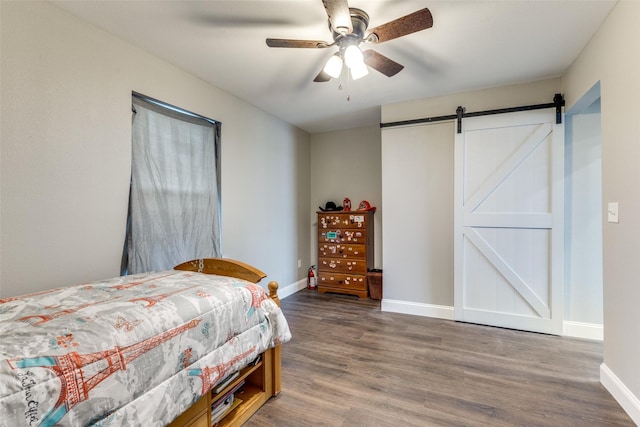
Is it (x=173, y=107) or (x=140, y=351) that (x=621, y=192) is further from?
(x=173, y=107)

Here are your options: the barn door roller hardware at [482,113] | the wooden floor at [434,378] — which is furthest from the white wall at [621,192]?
the barn door roller hardware at [482,113]

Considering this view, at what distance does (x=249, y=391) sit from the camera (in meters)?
1.83

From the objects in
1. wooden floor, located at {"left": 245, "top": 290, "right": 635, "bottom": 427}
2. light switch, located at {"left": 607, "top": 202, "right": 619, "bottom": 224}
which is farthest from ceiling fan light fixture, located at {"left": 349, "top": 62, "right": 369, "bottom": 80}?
wooden floor, located at {"left": 245, "top": 290, "right": 635, "bottom": 427}

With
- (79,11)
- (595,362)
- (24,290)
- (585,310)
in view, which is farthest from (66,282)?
(585,310)

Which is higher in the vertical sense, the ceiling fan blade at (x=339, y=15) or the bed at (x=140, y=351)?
the ceiling fan blade at (x=339, y=15)

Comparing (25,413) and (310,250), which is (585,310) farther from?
(25,413)

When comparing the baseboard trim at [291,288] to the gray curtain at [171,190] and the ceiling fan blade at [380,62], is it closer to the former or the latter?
the gray curtain at [171,190]

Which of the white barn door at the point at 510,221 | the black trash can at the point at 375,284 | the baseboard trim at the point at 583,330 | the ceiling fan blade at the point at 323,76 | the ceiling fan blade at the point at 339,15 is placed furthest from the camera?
the black trash can at the point at 375,284

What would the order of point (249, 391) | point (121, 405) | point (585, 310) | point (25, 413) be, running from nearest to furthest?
point (25, 413)
point (121, 405)
point (249, 391)
point (585, 310)

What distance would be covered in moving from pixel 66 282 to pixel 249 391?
136 cm

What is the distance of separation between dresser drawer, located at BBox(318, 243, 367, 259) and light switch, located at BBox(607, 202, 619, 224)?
2530 mm

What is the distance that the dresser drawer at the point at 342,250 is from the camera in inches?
161

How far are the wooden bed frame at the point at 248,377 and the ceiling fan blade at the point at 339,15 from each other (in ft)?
4.86

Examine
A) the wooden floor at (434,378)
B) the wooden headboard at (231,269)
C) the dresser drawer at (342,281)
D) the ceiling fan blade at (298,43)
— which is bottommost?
the wooden floor at (434,378)
